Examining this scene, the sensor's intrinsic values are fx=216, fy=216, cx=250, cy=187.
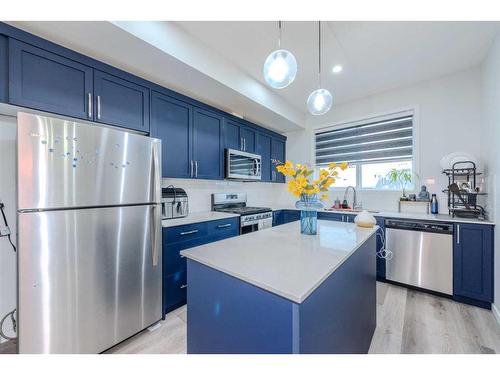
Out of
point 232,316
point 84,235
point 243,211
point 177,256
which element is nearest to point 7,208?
point 84,235

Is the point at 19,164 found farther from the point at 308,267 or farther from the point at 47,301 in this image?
the point at 308,267

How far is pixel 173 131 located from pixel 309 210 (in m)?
1.75

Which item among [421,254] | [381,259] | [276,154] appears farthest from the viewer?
[276,154]

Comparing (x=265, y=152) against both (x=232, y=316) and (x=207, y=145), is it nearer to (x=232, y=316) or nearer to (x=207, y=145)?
(x=207, y=145)

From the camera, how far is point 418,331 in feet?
6.18

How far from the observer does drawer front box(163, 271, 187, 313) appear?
2.07 m

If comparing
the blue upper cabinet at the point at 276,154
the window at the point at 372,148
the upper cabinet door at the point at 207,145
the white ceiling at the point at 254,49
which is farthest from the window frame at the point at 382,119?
the upper cabinet door at the point at 207,145

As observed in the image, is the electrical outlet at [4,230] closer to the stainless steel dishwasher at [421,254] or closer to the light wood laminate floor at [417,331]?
the light wood laminate floor at [417,331]

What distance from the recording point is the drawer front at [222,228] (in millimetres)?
2506

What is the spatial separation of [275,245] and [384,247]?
2205mm

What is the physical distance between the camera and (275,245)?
1321 millimetres

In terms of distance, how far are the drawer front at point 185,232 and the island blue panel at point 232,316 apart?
99cm
